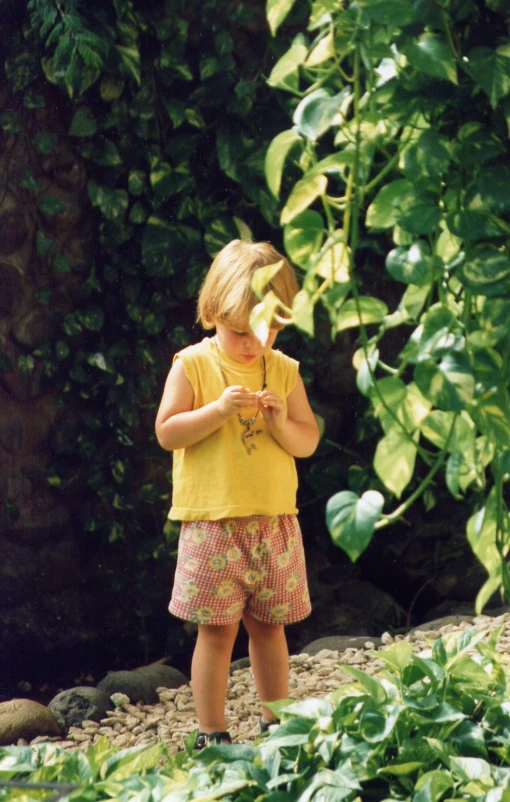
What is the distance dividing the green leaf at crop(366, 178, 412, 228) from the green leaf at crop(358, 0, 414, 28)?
166 mm

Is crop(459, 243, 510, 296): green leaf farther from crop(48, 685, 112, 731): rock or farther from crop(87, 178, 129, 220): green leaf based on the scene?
crop(87, 178, 129, 220): green leaf

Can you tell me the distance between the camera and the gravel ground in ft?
8.16

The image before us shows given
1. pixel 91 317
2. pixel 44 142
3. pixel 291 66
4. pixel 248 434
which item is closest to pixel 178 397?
pixel 248 434

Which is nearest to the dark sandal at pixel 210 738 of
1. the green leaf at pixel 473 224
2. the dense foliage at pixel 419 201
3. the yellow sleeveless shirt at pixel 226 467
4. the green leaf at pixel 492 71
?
the yellow sleeveless shirt at pixel 226 467

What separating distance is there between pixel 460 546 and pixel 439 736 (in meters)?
2.13

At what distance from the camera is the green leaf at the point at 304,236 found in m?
1.00

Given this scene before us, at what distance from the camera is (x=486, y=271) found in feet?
3.19

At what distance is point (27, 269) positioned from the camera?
302 cm

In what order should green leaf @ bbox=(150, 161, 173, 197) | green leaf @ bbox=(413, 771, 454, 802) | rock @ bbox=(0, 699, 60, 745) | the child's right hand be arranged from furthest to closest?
green leaf @ bbox=(150, 161, 173, 197)
rock @ bbox=(0, 699, 60, 745)
the child's right hand
green leaf @ bbox=(413, 771, 454, 802)

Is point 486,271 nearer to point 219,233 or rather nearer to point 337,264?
point 337,264

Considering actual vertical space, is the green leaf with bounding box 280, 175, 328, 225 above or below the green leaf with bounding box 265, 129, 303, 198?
below

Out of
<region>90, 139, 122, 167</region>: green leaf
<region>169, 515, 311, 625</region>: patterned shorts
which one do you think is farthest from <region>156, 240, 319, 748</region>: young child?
<region>90, 139, 122, 167</region>: green leaf

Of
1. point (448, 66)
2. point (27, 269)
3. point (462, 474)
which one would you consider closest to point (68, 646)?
point (27, 269)

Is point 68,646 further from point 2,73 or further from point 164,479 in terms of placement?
point 2,73
